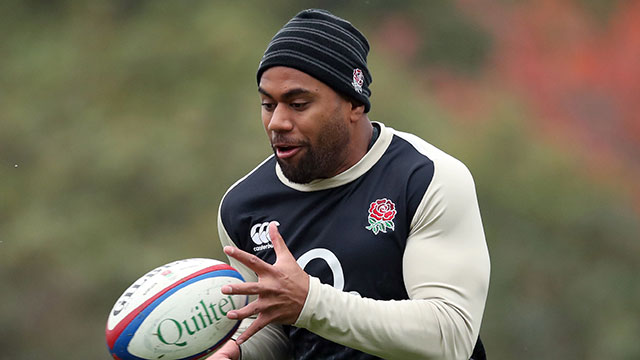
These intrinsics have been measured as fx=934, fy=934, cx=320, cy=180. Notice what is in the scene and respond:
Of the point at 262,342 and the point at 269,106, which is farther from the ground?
the point at 269,106

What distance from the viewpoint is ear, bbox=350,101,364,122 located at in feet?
10.5

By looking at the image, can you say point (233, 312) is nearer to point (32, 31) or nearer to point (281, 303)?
point (281, 303)

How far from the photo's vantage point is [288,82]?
9.97 ft

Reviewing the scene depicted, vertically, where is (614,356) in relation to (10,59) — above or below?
below

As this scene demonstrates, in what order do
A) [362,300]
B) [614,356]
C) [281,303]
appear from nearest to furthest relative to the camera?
1. [281,303]
2. [362,300]
3. [614,356]

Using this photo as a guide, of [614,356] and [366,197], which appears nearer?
[366,197]

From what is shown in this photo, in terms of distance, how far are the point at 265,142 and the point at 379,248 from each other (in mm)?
3508

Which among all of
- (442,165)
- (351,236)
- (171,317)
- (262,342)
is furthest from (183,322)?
(442,165)

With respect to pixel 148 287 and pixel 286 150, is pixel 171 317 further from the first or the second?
pixel 286 150

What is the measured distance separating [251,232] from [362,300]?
672 mm

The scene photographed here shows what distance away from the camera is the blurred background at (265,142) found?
627 cm

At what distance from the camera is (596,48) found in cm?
635

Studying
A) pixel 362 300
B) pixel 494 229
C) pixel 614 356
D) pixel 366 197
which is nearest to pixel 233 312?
pixel 362 300

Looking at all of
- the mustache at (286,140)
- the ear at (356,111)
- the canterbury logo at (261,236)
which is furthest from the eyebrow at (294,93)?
the canterbury logo at (261,236)
